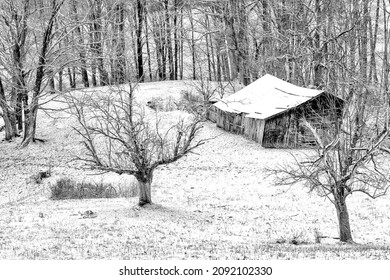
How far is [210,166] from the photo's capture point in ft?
112

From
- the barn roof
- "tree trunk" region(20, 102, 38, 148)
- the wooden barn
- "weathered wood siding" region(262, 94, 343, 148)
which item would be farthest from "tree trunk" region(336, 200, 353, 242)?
"tree trunk" region(20, 102, 38, 148)

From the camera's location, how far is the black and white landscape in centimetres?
1628

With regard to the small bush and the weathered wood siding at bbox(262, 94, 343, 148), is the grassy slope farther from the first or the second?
the weathered wood siding at bbox(262, 94, 343, 148)

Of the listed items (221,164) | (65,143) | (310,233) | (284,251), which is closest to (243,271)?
(284,251)

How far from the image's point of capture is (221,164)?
3469 centimetres

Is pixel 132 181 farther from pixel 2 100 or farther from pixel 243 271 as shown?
pixel 243 271

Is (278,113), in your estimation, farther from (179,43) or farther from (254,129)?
(179,43)

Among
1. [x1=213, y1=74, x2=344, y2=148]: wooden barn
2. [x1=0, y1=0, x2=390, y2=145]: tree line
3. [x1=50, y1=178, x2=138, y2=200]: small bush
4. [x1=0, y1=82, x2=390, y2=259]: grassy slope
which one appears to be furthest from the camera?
[x1=213, y1=74, x2=344, y2=148]: wooden barn

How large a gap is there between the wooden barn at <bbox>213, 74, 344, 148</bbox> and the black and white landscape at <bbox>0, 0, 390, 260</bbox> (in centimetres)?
11

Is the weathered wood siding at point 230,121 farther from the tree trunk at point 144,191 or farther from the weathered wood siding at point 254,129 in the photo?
the tree trunk at point 144,191

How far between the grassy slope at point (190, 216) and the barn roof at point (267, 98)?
2.74m

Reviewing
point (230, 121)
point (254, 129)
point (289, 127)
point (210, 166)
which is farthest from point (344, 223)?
point (230, 121)

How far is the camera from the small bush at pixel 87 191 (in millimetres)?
27297

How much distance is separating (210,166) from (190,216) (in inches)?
470
